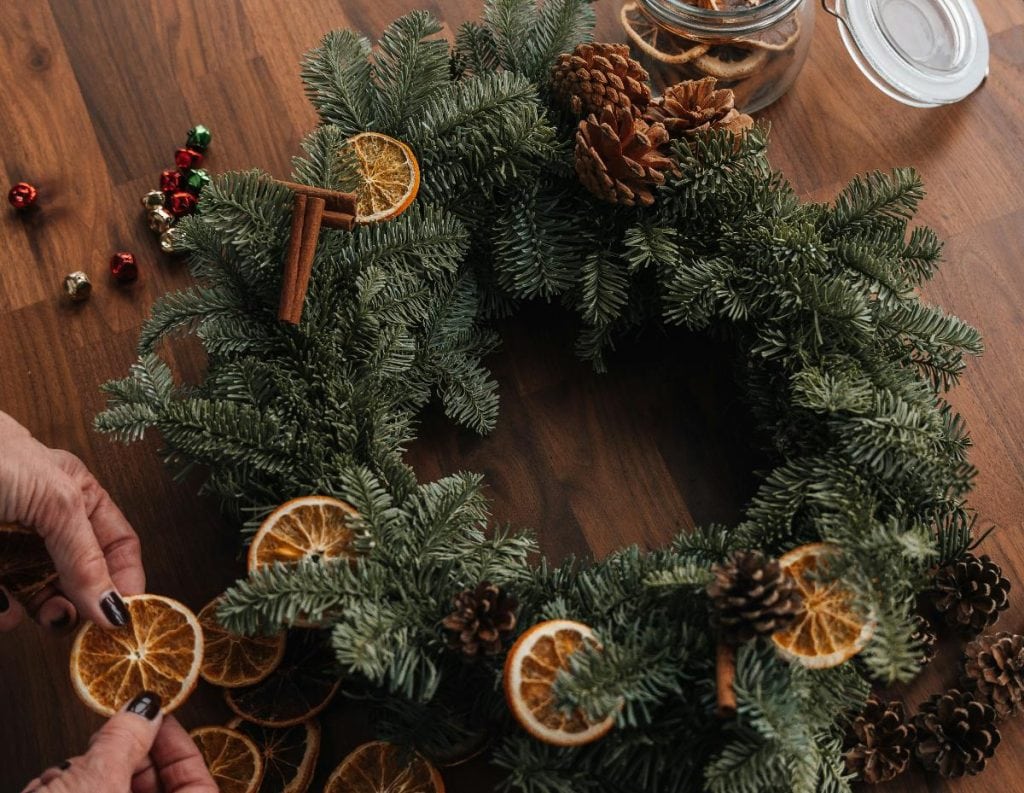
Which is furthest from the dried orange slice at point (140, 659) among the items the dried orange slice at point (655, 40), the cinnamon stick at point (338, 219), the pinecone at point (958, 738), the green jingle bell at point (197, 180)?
the dried orange slice at point (655, 40)

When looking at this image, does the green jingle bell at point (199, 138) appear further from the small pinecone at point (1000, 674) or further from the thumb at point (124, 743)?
the small pinecone at point (1000, 674)

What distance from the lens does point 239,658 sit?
1.26 m

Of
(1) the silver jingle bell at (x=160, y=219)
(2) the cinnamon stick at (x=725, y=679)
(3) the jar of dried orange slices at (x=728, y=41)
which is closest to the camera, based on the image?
(2) the cinnamon stick at (x=725, y=679)

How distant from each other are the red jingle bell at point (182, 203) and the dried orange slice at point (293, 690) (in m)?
0.72

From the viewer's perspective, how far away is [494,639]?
106cm

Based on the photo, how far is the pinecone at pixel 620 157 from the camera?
1.27 m

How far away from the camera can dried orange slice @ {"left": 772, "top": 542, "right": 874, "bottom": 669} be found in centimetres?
106

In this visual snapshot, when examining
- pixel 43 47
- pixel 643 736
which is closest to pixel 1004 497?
pixel 643 736

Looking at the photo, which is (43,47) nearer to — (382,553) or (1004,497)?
(382,553)

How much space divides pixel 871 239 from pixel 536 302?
50 centimetres

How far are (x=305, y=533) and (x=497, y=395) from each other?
0.43 m

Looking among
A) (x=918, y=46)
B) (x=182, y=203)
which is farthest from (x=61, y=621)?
(x=918, y=46)

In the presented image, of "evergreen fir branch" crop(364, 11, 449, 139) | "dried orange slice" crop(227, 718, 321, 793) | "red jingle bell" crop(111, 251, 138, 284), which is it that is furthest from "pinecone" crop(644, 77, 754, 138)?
"dried orange slice" crop(227, 718, 321, 793)

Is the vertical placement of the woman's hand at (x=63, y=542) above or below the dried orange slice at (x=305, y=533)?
above
